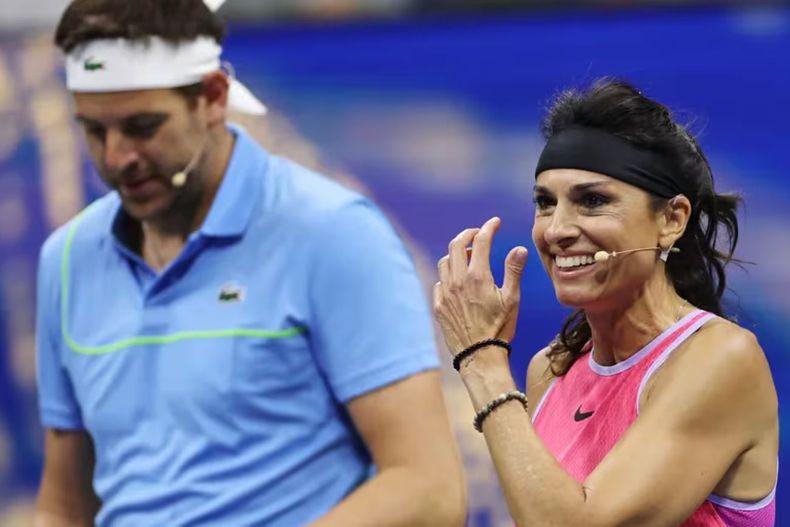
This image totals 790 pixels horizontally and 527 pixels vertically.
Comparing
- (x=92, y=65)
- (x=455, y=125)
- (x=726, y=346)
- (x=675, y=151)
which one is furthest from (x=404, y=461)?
(x=455, y=125)

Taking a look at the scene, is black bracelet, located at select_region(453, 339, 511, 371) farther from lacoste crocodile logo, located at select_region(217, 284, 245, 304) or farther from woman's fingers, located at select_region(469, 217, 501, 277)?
lacoste crocodile logo, located at select_region(217, 284, 245, 304)

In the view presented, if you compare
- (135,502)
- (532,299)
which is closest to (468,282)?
(135,502)

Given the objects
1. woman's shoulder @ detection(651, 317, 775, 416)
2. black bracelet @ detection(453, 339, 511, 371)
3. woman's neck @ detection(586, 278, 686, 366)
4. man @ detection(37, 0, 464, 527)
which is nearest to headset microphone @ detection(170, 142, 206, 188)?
man @ detection(37, 0, 464, 527)

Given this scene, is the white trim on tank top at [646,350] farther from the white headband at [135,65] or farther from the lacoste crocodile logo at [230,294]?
the white headband at [135,65]

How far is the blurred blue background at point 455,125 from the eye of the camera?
3822 millimetres

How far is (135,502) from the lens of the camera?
2.43 meters

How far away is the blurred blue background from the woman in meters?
1.28

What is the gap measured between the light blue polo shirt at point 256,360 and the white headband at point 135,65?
0.21m

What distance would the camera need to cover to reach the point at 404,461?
230 cm

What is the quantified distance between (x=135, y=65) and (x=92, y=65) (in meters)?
0.09

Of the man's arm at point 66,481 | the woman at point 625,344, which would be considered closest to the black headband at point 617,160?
the woman at point 625,344

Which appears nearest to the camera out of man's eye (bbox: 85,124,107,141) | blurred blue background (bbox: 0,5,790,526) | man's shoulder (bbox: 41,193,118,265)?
man's eye (bbox: 85,124,107,141)

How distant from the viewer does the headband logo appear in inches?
100.0

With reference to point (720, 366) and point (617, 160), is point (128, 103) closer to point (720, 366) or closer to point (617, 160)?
point (617, 160)
